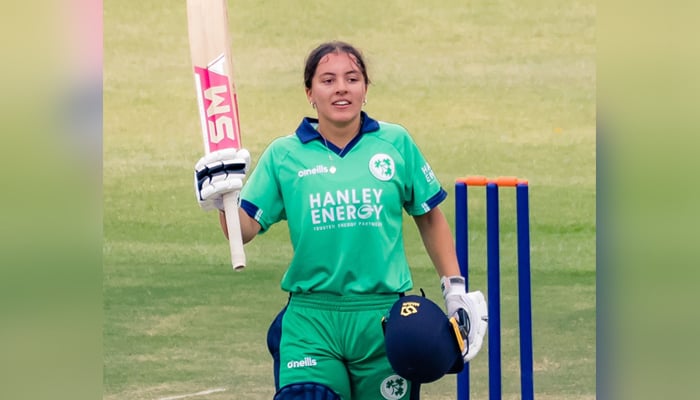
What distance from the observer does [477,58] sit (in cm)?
541

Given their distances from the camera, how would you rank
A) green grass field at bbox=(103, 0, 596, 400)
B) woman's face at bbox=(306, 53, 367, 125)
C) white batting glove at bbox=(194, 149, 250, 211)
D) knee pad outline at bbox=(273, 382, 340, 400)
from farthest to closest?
green grass field at bbox=(103, 0, 596, 400) < woman's face at bbox=(306, 53, 367, 125) < knee pad outline at bbox=(273, 382, 340, 400) < white batting glove at bbox=(194, 149, 250, 211)

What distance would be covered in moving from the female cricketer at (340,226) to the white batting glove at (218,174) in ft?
0.58

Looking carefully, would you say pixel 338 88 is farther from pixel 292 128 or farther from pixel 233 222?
pixel 292 128

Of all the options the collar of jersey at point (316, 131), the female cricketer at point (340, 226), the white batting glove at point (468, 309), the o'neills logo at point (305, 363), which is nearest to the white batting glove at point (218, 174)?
the female cricketer at point (340, 226)

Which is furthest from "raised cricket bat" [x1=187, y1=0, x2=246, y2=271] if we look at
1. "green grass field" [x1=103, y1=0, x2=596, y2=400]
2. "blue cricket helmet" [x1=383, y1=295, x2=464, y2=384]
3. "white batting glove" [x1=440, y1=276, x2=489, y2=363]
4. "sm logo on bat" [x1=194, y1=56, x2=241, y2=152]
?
"green grass field" [x1=103, y1=0, x2=596, y2=400]

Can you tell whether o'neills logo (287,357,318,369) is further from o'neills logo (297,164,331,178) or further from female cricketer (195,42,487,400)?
o'neills logo (297,164,331,178)

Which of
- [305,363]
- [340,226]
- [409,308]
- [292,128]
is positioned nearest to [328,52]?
[340,226]

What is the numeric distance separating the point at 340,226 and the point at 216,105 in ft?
1.46

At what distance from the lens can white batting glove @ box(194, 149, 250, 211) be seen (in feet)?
10.1

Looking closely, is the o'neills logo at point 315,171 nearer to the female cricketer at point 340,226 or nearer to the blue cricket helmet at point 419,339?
the female cricketer at point 340,226

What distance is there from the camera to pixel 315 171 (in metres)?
3.34

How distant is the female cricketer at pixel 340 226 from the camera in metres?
3.28
